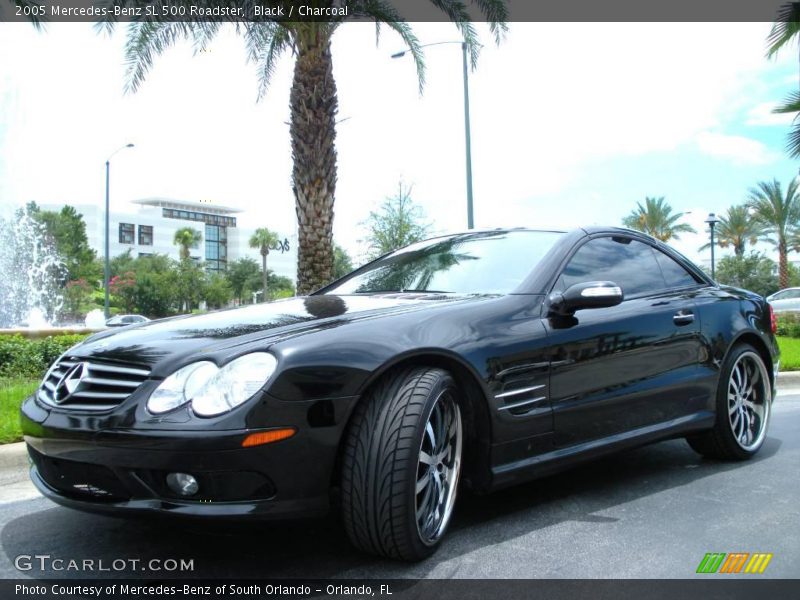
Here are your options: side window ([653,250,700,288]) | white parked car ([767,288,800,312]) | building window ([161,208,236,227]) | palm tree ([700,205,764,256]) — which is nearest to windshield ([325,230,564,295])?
side window ([653,250,700,288])

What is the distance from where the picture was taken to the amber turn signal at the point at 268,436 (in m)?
2.56

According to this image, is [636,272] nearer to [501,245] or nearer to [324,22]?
[501,245]

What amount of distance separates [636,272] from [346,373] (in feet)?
7.22

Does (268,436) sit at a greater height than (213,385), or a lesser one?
lesser

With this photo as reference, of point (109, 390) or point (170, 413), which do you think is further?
point (109, 390)

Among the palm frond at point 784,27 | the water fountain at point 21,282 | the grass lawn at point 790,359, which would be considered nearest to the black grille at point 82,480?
the grass lawn at point 790,359

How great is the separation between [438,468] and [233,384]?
0.92 meters

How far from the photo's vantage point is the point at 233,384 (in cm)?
265

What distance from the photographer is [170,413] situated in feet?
8.54

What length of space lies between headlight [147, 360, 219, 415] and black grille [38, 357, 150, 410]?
0.38 ft

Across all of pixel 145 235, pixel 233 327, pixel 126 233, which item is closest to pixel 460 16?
pixel 233 327

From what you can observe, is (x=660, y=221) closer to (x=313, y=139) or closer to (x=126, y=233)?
(x=313, y=139)

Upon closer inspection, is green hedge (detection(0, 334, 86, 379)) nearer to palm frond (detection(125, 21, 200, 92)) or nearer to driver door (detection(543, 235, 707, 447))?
palm frond (detection(125, 21, 200, 92))

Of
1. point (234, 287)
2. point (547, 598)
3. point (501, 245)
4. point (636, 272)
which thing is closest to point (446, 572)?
point (547, 598)
